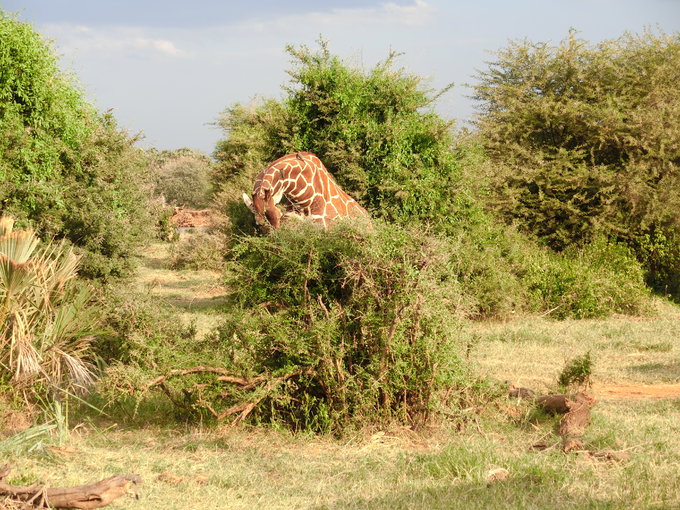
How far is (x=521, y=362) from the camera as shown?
1120 centimetres

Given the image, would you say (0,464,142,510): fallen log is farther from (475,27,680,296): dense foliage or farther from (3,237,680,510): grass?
(475,27,680,296): dense foliage

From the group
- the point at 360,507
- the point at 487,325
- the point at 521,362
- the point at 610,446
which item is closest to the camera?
the point at 360,507

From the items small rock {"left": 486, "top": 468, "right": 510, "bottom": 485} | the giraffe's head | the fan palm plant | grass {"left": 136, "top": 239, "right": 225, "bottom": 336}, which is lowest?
grass {"left": 136, "top": 239, "right": 225, "bottom": 336}

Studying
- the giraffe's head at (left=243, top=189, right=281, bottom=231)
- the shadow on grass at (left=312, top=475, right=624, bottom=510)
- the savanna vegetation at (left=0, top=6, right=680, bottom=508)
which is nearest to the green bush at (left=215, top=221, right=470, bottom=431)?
the savanna vegetation at (left=0, top=6, right=680, bottom=508)

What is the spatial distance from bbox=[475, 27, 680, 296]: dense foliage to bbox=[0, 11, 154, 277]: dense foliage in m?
8.98

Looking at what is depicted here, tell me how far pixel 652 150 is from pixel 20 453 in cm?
1593

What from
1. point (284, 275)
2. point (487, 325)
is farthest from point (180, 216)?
point (284, 275)

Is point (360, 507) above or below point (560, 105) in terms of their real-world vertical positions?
below

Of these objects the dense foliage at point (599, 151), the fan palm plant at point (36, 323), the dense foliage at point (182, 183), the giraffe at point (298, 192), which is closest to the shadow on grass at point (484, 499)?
the fan palm plant at point (36, 323)

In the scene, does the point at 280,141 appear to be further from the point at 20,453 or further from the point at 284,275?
the point at 20,453

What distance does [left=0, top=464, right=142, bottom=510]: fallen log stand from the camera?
536 centimetres

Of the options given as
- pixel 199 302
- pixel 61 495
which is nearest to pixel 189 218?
pixel 199 302

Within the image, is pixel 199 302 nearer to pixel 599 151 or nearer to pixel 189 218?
pixel 599 151

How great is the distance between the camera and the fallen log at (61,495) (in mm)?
5355
